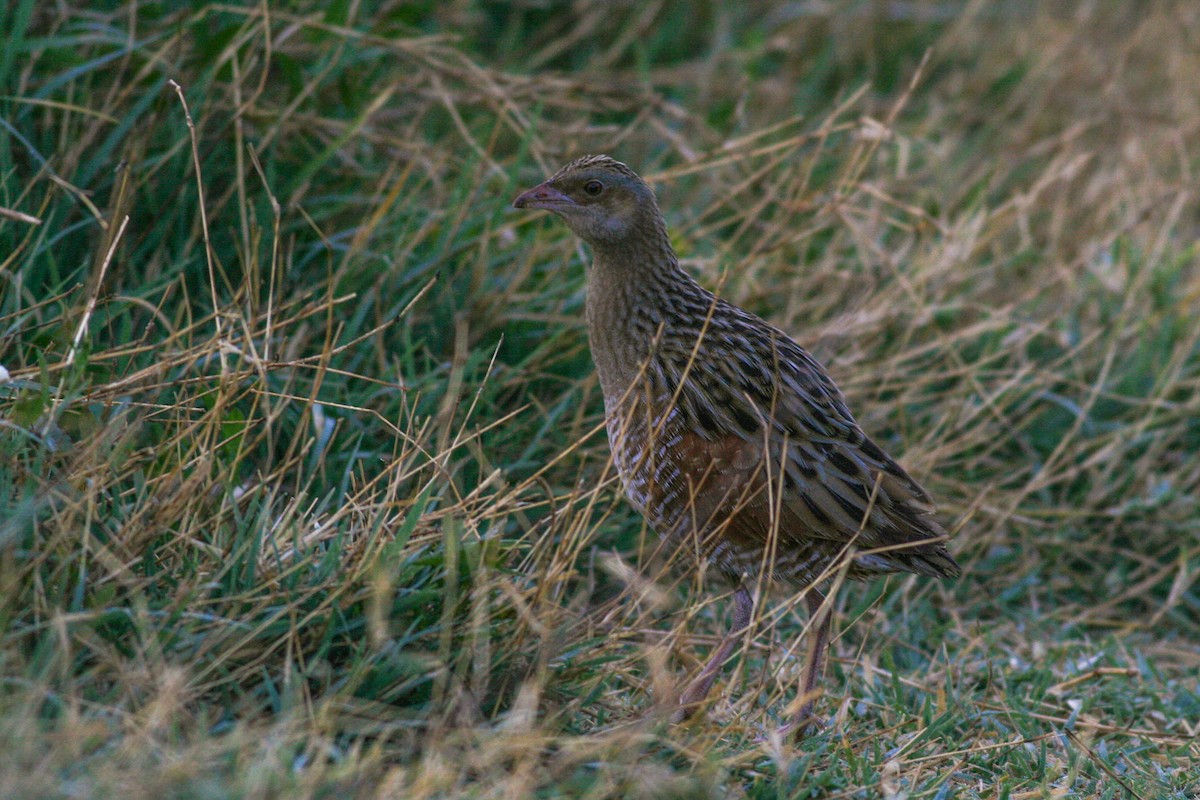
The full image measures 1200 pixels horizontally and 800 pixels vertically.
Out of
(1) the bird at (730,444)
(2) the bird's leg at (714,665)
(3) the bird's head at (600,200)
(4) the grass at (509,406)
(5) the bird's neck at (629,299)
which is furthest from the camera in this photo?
(3) the bird's head at (600,200)

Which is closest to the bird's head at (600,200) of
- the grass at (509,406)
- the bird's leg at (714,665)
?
the grass at (509,406)

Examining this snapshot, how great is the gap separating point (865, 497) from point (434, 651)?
1220 millimetres

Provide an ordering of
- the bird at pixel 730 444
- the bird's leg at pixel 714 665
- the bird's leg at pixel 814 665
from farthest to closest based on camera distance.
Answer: the bird at pixel 730 444, the bird's leg at pixel 814 665, the bird's leg at pixel 714 665

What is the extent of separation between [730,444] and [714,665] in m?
0.59

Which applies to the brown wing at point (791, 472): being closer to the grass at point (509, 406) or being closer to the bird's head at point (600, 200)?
the grass at point (509, 406)

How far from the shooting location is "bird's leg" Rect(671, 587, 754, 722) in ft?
10.3

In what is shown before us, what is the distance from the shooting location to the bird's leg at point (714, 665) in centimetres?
314

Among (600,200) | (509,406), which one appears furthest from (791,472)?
(509,406)

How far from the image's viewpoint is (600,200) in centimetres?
393

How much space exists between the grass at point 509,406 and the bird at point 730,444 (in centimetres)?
21

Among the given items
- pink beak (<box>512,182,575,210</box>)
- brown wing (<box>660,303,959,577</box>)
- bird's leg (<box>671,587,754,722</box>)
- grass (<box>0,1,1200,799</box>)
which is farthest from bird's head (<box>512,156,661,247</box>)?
bird's leg (<box>671,587,754,722</box>)

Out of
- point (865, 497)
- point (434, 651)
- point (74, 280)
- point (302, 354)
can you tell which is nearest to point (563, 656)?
point (434, 651)

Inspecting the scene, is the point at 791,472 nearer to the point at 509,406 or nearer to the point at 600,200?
the point at 600,200

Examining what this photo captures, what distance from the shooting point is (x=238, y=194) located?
467 cm
